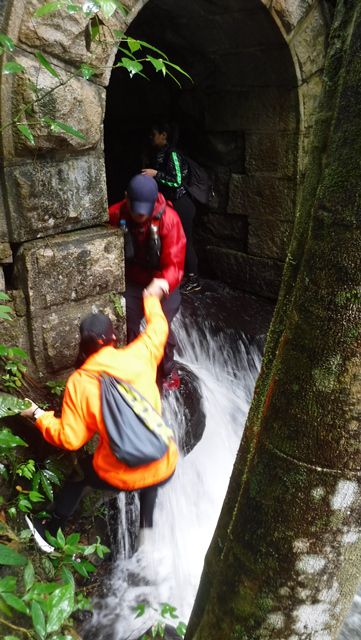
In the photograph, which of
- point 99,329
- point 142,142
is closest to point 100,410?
point 99,329

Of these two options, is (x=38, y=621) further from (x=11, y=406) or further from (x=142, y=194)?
(x=142, y=194)

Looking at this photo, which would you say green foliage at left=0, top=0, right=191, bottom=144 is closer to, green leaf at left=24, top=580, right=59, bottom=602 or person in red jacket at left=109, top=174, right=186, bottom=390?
person in red jacket at left=109, top=174, right=186, bottom=390

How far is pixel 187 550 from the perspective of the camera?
322 centimetres

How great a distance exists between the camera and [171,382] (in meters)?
3.47

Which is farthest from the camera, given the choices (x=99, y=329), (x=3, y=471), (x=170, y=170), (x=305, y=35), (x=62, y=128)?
(x=170, y=170)

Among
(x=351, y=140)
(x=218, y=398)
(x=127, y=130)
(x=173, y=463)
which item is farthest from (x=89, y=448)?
(x=127, y=130)

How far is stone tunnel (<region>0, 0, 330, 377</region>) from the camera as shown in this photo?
2400 mm

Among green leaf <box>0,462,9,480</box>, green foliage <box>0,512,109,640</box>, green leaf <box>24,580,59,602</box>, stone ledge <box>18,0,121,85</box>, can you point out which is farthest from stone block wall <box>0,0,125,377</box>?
green leaf <box>24,580,59,602</box>

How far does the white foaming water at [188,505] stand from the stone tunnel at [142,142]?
3.16ft

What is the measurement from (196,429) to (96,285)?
1.18 m

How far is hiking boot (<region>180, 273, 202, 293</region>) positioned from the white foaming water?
0.59m

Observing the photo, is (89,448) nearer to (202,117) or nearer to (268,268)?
(268,268)

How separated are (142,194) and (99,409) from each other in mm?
1187

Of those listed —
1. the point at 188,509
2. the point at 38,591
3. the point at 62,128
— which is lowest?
the point at 188,509
